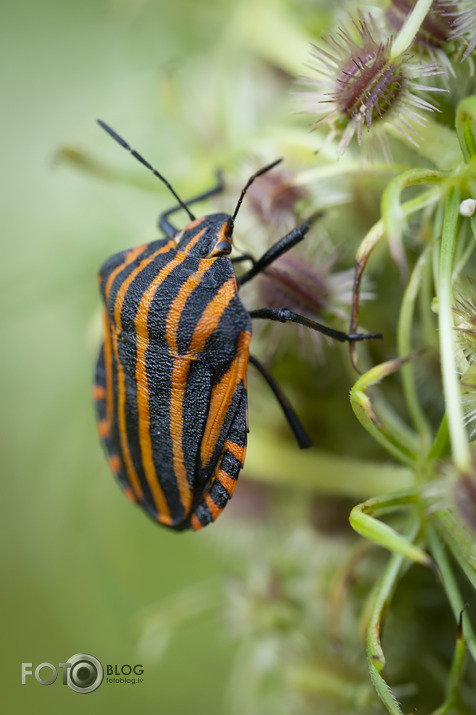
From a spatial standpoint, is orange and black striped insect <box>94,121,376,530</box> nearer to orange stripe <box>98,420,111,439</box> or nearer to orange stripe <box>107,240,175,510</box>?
orange stripe <box>107,240,175,510</box>

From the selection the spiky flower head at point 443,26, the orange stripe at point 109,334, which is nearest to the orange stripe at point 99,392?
the orange stripe at point 109,334

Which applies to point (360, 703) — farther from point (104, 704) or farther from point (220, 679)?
point (104, 704)

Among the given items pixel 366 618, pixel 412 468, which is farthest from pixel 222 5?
pixel 366 618

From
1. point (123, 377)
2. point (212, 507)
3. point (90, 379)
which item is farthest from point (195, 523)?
point (90, 379)

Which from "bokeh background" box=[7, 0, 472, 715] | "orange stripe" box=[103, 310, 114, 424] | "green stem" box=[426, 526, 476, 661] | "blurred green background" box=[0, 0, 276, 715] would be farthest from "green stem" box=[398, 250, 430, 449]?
"blurred green background" box=[0, 0, 276, 715]

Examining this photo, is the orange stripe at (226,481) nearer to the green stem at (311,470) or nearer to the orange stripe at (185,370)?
the orange stripe at (185,370)
